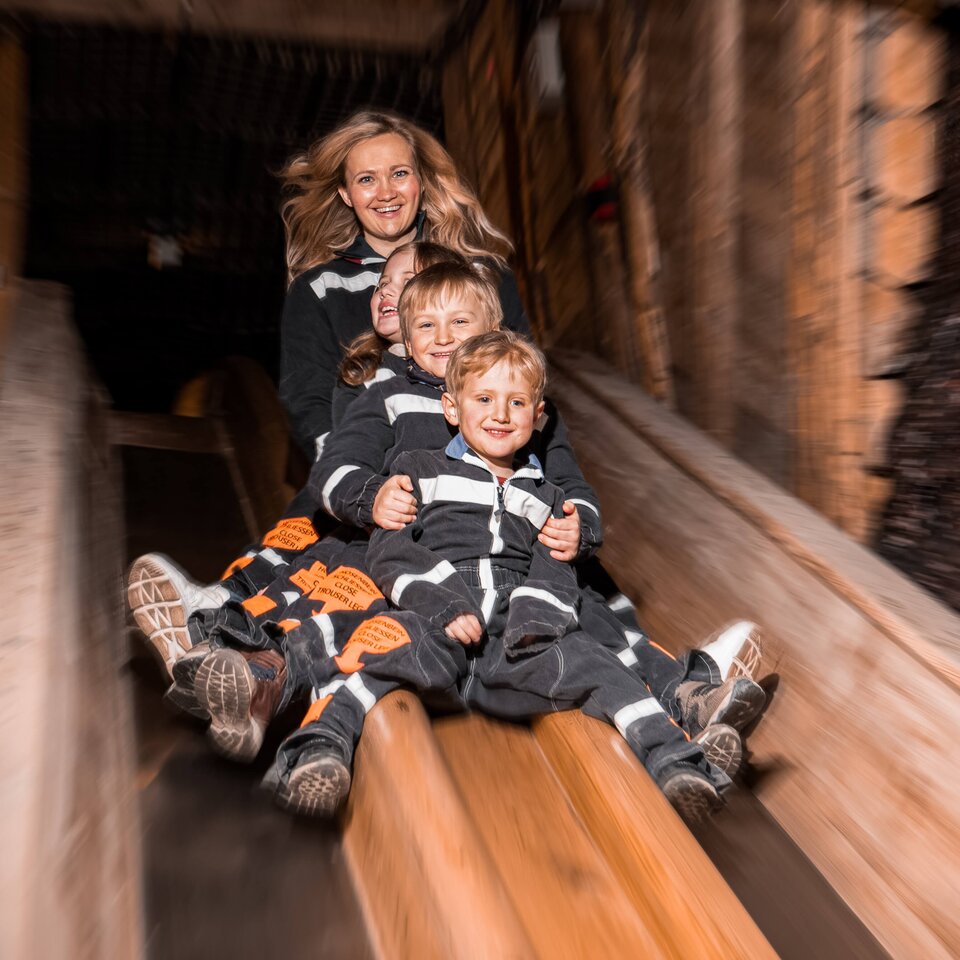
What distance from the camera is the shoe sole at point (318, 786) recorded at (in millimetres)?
1294

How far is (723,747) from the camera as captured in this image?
139cm

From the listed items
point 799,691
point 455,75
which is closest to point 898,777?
point 799,691

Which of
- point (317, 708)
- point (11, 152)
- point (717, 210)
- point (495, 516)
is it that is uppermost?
point (11, 152)

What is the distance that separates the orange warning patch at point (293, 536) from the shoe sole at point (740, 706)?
92cm

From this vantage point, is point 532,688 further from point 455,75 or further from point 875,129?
point 455,75

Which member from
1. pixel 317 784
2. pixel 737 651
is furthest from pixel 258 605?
pixel 737 651

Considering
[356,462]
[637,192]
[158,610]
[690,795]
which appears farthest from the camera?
[637,192]

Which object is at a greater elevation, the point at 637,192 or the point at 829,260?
the point at 637,192

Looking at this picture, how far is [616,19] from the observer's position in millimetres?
2656

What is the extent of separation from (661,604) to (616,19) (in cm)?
160

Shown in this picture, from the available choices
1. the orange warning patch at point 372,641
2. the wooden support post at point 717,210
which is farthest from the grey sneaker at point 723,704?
the wooden support post at point 717,210

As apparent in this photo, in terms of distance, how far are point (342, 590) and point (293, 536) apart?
376 millimetres

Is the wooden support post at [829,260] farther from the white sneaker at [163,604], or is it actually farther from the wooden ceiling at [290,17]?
the wooden ceiling at [290,17]

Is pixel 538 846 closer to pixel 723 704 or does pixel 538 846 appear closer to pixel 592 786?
pixel 592 786
